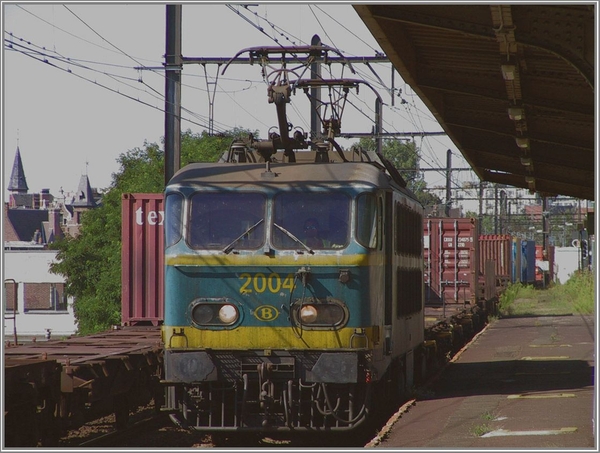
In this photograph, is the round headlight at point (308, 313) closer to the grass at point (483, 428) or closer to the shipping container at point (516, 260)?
the grass at point (483, 428)

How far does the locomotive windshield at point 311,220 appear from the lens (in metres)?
11.4

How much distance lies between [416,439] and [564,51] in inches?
156

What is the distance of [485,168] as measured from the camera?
21.1 m

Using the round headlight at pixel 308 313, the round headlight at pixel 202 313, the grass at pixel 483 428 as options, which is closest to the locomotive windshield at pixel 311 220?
the round headlight at pixel 308 313

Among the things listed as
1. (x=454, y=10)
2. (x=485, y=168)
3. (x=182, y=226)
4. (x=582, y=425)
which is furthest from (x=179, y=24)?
(x=582, y=425)

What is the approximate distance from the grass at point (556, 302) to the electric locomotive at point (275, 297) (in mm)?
26598

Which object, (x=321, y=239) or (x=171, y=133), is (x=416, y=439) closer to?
(x=321, y=239)

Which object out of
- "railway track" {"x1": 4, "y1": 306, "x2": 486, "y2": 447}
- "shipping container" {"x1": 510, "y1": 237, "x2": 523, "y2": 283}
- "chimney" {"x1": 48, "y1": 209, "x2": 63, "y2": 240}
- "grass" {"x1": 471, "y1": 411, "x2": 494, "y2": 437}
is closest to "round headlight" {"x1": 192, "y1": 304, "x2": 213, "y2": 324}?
"railway track" {"x1": 4, "y1": 306, "x2": 486, "y2": 447}

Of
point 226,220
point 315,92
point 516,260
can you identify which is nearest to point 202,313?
point 226,220

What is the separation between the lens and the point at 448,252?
2695cm

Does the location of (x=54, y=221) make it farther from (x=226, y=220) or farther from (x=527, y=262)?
(x=226, y=220)

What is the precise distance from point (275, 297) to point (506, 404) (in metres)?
3.55

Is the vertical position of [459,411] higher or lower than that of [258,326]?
lower

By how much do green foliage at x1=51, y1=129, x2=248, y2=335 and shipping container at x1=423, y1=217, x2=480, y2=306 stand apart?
3075 cm
